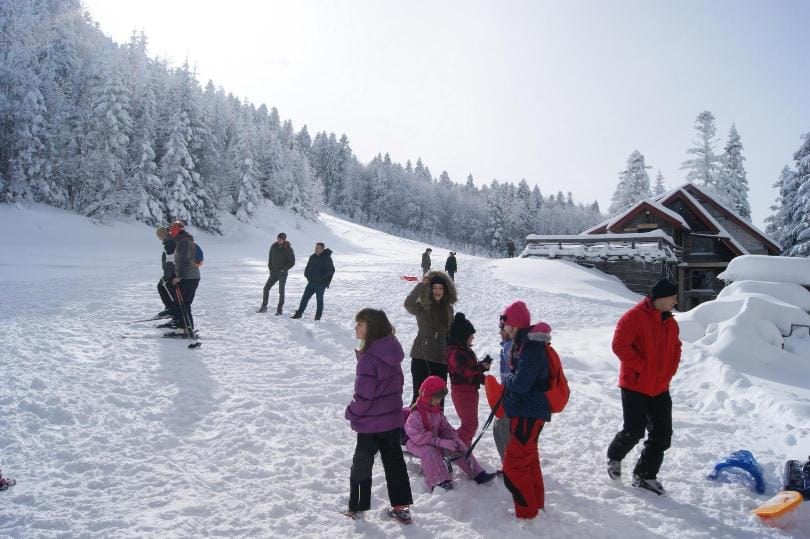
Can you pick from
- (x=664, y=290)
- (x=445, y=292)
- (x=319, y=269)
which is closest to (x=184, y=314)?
(x=319, y=269)

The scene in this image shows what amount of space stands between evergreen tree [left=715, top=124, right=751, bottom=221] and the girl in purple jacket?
133 ft

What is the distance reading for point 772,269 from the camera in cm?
1153

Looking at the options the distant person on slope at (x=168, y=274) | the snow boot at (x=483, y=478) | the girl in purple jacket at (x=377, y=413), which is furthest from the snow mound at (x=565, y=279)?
the girl in purple jacket at (x=377, y=413)

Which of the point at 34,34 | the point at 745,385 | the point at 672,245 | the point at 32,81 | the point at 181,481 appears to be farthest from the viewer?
the point at 34,34

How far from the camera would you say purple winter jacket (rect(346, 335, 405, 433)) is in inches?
144

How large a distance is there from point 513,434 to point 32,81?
117 ft

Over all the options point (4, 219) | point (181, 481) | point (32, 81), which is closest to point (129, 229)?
point (4, 219)

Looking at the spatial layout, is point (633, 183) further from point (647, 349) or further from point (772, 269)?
point (647, 349)

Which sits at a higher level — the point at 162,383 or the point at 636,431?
the point at 636,431

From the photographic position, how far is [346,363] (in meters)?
8.30

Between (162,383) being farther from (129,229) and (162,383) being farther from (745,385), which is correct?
(129,229)

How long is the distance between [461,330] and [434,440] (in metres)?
1.04

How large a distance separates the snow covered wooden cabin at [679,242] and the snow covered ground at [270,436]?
1308 cm

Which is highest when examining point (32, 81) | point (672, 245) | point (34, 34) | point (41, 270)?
point (34, 34)
